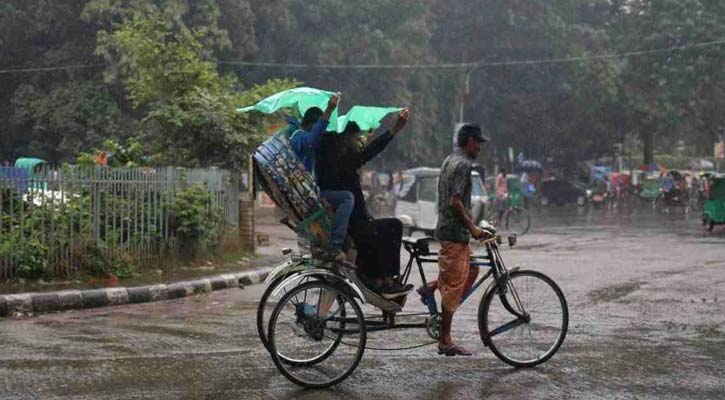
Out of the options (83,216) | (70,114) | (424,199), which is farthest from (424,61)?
(83,216)

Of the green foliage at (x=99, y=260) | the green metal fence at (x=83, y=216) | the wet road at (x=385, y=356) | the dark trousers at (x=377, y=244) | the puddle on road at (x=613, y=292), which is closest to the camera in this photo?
the wet road at (x=385, y=356)

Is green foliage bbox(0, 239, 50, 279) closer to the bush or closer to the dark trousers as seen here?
the bush

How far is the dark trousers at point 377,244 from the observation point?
7055 mm

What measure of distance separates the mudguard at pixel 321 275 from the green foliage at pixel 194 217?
7307 mm

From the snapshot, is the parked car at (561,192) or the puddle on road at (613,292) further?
the parked car at (561,192)

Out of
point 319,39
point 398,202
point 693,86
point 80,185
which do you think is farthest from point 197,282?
point 693,86

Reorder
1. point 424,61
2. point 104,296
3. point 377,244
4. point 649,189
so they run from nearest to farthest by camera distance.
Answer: point 377,244 < point 104,296 < point 424,61 < point 649,189

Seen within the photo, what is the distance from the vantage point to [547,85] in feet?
162

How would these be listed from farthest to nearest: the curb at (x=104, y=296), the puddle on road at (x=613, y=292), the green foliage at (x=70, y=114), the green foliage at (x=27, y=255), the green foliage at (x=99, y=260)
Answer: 1. the green foliage at (x=70, y=114)
2. the green foliage at (x=99, y=260)
3. the green foliage at (x=27, y=255)
4. the puddle on road at (x=613, y=292)
5. the curb at (x=104, y=296)

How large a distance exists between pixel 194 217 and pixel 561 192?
3589 cm

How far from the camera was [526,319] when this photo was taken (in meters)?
7.41

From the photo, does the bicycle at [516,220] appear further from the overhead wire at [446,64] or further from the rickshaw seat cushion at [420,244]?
the rickshaw seat cushion at [420,244]

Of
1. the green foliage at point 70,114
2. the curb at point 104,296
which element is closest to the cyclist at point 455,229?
the curb at point 104,296

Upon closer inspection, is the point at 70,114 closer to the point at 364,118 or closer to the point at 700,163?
the point at 364,118
